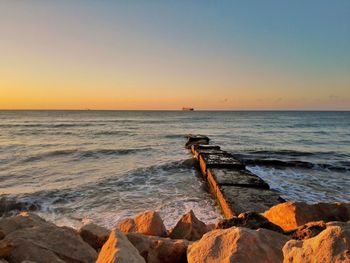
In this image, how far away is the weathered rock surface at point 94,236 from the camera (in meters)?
5.02

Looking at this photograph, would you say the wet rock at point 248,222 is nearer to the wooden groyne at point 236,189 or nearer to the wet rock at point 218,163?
the wooden groyne at point 236,189

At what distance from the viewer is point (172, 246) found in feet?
14.3

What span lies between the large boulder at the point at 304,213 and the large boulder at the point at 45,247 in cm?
312

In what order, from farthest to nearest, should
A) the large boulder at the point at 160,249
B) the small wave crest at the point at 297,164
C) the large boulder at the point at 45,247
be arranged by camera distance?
the small wave crest at the point at 297,164
the large boulder at the point at 160,249
the large boulder at the point at 45,247

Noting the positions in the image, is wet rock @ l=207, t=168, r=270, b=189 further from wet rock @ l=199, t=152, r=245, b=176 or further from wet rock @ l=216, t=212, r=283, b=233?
wet rock @ l=216, t=212, r=283, b=233

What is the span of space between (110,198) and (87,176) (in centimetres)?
348

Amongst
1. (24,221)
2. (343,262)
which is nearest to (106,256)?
(343,262)

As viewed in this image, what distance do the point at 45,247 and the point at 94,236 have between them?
1.11m

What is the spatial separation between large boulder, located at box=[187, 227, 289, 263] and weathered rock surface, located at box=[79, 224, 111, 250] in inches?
88.2

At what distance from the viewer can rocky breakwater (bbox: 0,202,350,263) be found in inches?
99.8

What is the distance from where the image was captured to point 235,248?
117 inches

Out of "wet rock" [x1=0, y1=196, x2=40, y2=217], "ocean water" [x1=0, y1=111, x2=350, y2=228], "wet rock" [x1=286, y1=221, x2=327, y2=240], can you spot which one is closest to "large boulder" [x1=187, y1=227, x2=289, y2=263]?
"wet rock" [x1=286, y1=221, x2=327, y2=240]

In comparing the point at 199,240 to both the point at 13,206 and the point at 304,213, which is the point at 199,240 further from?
the point at 13,206

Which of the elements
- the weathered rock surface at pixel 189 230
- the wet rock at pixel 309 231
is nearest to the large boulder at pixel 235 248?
the wet rock at pixel 309 231
